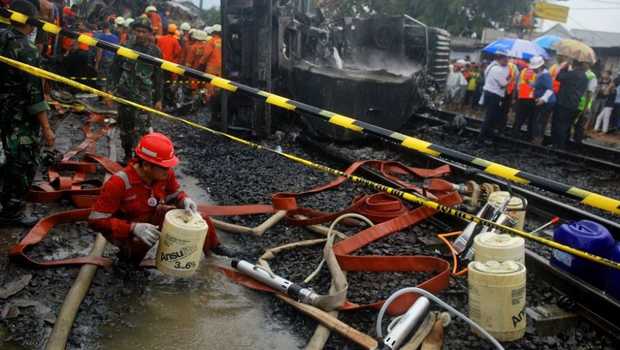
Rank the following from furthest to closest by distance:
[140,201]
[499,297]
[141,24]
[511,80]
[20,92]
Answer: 1. [511,80]
2. [141,24]
3. [20,92]
4. [140,201]
5. [499,297]

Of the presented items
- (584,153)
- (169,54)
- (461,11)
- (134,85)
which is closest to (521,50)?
(584,153)

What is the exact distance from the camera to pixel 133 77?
6992mm

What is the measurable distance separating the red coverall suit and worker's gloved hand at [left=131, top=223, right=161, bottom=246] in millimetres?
89

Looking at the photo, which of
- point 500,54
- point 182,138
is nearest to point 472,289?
point 182,138

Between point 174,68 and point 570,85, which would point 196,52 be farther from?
point 174,68

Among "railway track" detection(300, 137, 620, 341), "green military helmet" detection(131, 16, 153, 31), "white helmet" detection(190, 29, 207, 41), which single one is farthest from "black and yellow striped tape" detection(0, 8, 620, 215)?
"white helmet" detection(190, 29, 207, 41)

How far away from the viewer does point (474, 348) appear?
312cm

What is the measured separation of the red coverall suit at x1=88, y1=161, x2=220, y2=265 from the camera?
348cm

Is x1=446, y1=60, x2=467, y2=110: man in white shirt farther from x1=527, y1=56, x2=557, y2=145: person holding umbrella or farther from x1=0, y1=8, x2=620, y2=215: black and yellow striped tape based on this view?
x1=0, y1=8, x2=620, y2=215: black and yellow striped tape

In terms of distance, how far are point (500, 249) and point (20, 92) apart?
3.87 meters

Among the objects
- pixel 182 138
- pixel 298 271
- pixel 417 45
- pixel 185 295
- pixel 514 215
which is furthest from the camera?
pixel 417 45

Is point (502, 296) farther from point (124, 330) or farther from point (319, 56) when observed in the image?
point (319, 56)

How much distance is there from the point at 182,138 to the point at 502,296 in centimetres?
728

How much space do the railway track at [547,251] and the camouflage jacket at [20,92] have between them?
12.3ft
